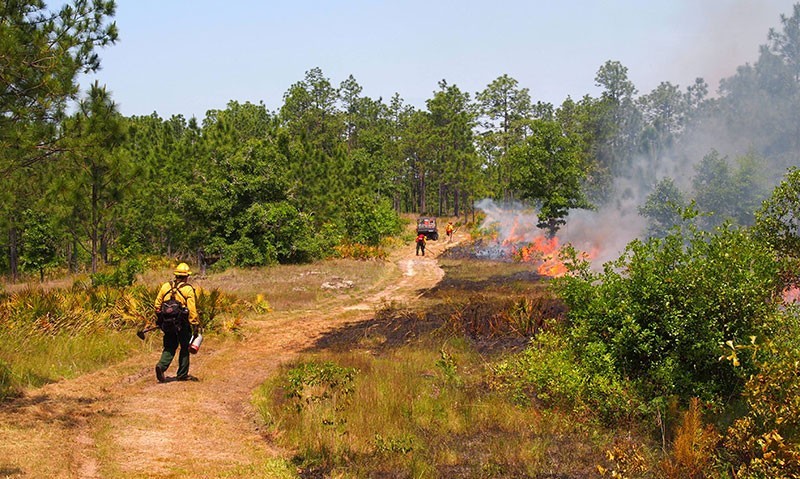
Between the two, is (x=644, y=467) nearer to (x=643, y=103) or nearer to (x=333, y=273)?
(x=333, y=273)

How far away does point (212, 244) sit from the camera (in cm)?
2770

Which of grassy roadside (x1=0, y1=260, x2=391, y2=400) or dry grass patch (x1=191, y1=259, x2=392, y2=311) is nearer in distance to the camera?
grassy roadside (x1=0, y1=260, x2=391, y2=400)

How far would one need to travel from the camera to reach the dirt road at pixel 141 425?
19.0 feet

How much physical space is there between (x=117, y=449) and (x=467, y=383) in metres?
5.57

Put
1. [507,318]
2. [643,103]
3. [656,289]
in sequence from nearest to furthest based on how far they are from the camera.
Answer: [656,289], [507,318], [643,103]

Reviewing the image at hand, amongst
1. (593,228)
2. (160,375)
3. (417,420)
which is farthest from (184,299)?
(593,228)

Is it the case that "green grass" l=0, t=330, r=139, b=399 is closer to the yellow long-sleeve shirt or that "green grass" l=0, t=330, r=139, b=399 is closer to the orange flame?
the yellow long-sleeve shirt

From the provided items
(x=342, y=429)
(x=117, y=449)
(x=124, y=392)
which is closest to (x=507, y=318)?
(x=342, y=429)

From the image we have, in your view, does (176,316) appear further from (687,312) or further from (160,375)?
(687,312)

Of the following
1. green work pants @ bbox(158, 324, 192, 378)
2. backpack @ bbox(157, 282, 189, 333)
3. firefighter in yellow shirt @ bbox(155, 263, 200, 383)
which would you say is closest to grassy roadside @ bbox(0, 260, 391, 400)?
green work pants @ bbox(158, 324, 192, 378)

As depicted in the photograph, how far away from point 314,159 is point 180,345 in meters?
38.3

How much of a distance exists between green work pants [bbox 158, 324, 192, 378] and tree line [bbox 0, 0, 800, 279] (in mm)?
3146

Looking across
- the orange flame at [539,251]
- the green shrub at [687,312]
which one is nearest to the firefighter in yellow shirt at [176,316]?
the green shrub at [687,312]

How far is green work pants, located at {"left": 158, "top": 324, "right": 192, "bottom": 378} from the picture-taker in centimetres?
914
